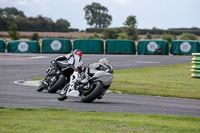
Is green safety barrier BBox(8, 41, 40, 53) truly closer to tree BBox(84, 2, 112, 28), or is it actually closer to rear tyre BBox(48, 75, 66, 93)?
rear tyre BBox(48, 75, 66, 93)

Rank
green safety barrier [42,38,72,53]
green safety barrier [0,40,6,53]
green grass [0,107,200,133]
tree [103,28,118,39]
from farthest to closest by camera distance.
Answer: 1. tree [103,28,118,39]
2. green safety barrier [0,40,6,53]
3. green safety barrier [42,38,72,53]
4. green grass [0,107,200,133]

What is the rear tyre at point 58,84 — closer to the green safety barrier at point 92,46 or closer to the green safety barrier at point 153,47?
the green safety barrier at point 92,46

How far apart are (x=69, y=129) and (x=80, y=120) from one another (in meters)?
1.27

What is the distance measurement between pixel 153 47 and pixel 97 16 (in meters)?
115

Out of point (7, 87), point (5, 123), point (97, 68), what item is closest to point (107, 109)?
point (97, 68)

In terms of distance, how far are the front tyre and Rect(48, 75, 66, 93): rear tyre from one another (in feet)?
6.70

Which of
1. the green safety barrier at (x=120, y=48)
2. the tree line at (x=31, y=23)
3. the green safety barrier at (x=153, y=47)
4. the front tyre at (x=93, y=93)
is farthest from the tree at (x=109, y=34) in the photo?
the front tyre at (x=93, y=93)

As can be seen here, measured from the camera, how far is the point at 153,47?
49.8 meters

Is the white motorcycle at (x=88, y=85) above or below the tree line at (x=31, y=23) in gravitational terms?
below

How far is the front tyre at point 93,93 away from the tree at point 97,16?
146m

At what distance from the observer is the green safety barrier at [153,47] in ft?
163

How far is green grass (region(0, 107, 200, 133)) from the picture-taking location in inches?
356

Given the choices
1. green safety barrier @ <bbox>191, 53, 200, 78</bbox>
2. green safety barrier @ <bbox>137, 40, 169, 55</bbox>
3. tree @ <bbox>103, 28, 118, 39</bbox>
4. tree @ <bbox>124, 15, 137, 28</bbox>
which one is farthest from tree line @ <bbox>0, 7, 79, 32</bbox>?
green safety barrier @ <bbox>191, 53, 200, 78</bbox>

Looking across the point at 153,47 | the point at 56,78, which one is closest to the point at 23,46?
the point at 153,47
